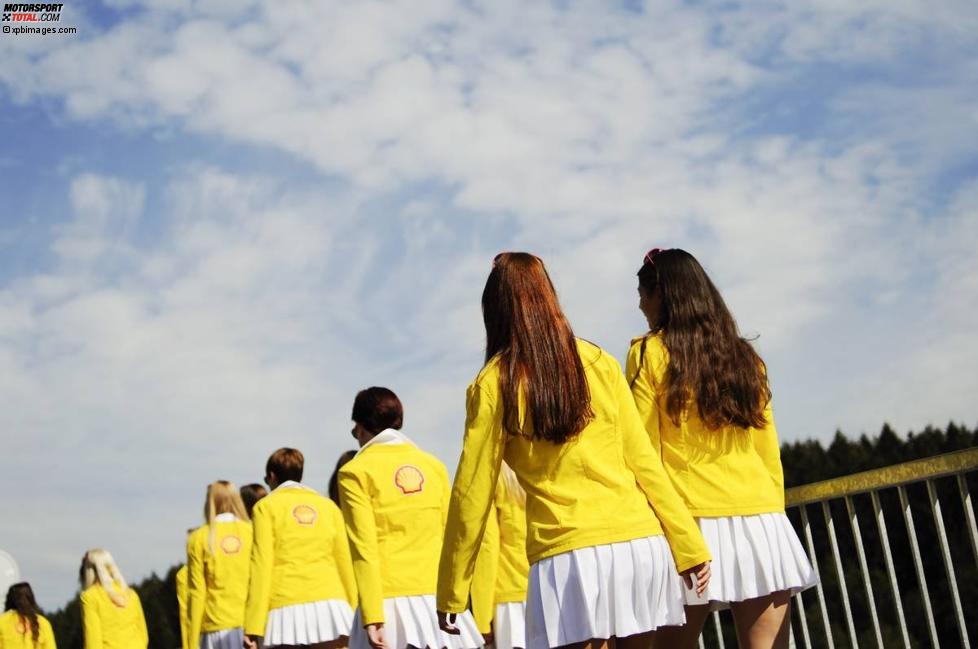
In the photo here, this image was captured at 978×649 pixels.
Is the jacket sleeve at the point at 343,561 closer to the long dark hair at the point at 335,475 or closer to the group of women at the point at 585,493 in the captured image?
the long dark hair at the point at 335,475

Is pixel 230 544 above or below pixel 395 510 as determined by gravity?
above

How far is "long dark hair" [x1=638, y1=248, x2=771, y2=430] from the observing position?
4262mm

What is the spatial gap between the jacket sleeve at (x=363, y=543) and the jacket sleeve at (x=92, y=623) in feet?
22.9

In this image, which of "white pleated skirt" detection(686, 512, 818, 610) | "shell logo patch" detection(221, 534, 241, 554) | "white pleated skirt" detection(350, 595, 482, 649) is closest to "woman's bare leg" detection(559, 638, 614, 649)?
"white pleated skirt" detection(686, 512, 818, 610)

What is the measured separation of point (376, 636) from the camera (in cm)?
532

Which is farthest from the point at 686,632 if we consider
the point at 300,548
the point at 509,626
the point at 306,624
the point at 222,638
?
the point at 222,638

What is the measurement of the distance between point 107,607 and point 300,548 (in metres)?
5.23

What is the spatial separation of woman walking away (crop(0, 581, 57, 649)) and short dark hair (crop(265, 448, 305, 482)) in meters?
6.86

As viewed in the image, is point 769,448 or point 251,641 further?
point 251,641

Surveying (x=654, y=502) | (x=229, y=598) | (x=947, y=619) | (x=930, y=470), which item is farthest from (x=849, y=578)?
(x=654, y=502)

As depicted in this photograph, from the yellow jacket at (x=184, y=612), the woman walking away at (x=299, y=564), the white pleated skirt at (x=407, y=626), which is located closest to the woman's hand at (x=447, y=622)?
the white pleated skirt at (x=407, y=626)

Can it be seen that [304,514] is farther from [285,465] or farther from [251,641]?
[251,641]

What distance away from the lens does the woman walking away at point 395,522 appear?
566cm

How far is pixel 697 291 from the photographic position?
442 cm
